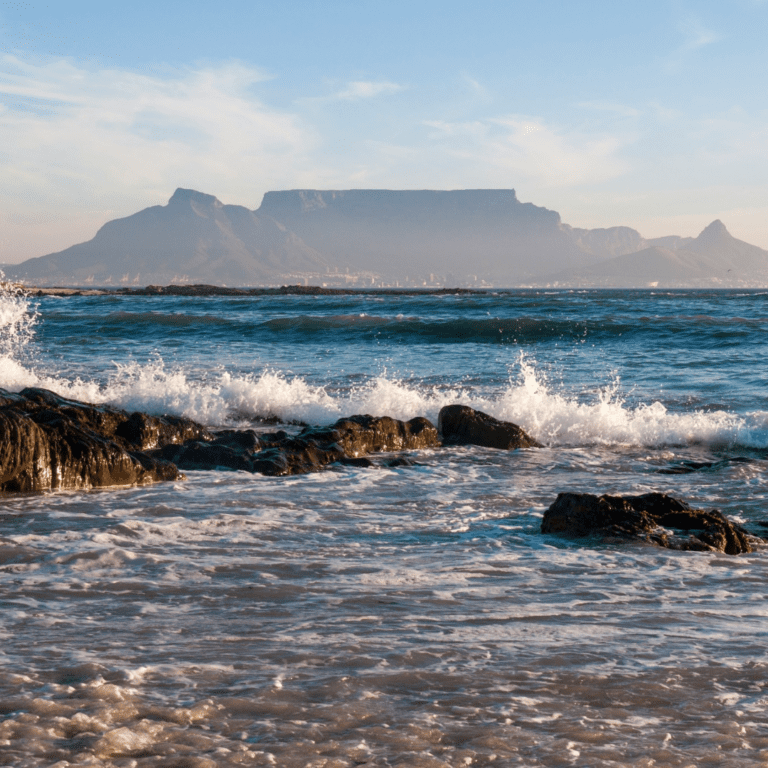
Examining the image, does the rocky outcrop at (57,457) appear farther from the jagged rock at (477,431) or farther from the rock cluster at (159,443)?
the jagged rock at (477,431)

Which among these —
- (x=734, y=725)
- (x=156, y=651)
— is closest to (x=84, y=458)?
(x=156, y=651)

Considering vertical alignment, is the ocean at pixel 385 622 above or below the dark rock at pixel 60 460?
below

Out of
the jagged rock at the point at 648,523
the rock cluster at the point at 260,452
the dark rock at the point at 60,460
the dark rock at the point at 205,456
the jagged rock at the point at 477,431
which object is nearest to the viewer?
the jagged rock at the point at 648,523

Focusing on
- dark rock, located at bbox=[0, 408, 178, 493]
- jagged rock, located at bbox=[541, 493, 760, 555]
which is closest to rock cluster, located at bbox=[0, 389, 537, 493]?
dark rock, located at bbox=[0, 408, 178, 493]

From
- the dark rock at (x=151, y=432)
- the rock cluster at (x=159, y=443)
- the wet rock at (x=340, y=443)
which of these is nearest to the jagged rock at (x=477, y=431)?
the rock cluster at (x=159, y=443)

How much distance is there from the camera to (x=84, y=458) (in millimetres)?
6762

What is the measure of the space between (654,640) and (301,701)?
1.63 meters

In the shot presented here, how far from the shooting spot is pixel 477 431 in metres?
9.56

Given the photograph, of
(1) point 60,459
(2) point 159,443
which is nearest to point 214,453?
(2) point 159,443

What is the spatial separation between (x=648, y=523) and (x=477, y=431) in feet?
13.6

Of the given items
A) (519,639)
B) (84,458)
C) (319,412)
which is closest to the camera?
(519,639)

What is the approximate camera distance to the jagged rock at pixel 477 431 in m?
9.46

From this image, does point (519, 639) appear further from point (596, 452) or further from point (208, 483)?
point (596, 452)

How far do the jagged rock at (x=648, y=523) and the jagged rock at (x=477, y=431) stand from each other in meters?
3.66
